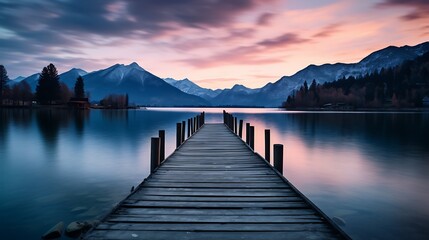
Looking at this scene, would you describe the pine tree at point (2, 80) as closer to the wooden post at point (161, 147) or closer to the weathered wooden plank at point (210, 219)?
the wooden post at point (161, 147)

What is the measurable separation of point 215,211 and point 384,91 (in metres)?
193

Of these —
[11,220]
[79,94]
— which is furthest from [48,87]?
[11,220]

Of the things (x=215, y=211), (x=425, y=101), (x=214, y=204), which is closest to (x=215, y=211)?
(x=215, y=211)

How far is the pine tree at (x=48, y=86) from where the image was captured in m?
102

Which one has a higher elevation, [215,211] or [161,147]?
[161,147]

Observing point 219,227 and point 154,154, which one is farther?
point 154,154

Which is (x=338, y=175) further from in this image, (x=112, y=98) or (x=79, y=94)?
(x=112, y=98)

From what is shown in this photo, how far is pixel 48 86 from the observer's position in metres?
103

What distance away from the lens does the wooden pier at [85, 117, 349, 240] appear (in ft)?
17.9

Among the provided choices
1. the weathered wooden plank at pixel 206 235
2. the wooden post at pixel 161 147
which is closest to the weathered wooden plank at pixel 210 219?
the weathered wooden plank at pixel 206 235

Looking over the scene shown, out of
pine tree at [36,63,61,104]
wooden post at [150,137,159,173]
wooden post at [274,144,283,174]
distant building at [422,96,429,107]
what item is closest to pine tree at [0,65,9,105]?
pine tree at [36,63,61,104]

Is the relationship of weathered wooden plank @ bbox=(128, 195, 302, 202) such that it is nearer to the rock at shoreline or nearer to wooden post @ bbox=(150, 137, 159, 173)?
the rock at shoreline

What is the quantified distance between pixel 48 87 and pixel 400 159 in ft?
360

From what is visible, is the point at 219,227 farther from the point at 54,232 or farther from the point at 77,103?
the point at 77,103
